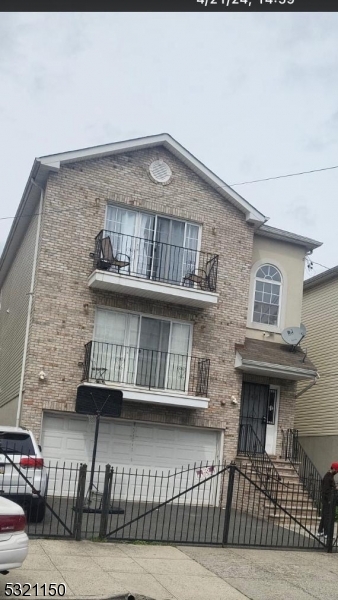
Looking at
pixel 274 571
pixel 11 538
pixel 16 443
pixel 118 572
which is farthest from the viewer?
pixel 16 443

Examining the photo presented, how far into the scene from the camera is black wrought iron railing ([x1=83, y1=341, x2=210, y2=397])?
687 inches

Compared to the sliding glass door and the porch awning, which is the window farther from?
the porch awning

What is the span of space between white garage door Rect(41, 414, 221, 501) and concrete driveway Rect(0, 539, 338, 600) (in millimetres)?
Result: 5778

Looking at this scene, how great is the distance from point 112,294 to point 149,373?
215 cm

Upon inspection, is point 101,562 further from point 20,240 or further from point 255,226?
point 20,240

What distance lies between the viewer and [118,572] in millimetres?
9219

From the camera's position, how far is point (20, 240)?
22.3m

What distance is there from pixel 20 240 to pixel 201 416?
317 inches

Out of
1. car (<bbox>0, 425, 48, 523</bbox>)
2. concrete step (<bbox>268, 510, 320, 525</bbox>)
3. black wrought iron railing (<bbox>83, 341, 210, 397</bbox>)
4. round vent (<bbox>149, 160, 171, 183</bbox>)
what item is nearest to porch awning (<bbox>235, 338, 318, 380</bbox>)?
black wrought iron railing (<bbox>83, 341, 210, 397</bbox>)

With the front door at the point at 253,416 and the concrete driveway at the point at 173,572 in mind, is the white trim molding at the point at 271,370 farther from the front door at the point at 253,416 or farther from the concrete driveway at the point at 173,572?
the concrete driveway at the point at 173,572

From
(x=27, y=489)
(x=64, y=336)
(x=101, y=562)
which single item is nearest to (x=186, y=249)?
(x=64, y=336)

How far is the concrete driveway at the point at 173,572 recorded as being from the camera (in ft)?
27.8

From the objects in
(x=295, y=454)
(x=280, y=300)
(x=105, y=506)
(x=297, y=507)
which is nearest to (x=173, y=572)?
(x=105, y=506)

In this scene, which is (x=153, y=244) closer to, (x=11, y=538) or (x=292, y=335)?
(x=292, y=335)
